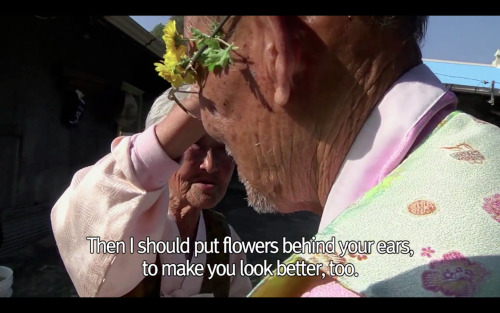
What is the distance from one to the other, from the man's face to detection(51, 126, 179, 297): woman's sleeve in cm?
46

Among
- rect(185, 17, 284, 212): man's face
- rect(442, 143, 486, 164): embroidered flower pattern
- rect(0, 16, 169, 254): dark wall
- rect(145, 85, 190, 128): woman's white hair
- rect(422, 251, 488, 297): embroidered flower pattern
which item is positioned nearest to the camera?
rect(422, 251, 488, 297): embroidered flower pattern

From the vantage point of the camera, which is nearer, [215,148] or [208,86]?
[208,86]

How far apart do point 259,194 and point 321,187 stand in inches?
8.2

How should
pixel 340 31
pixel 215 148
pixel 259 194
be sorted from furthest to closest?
pixel 215 148 < pixel 259 194 < pixel 340 31

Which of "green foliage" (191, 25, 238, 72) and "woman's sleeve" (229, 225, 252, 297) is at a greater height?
"green foliage" (191, 25, 238, 72)

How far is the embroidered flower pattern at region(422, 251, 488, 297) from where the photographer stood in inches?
26.2

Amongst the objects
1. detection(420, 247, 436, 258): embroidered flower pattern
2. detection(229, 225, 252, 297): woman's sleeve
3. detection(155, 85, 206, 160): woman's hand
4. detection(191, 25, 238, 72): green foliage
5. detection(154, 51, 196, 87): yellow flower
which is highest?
detection(191, 25, 238, 72): green foliage

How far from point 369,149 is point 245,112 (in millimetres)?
289

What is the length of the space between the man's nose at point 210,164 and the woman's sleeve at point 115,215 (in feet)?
1.54

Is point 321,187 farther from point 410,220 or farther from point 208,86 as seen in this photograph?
point 208,86

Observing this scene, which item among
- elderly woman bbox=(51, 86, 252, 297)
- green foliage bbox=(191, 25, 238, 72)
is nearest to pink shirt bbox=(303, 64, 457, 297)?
green foliage bbox=(191, 25, 238, 72)

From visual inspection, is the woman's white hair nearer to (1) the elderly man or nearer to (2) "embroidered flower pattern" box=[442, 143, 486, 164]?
(1) the elderly man

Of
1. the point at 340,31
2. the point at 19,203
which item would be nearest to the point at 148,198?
the point at 340,31
